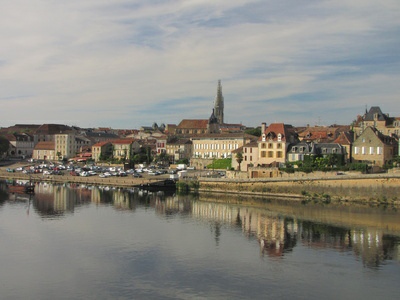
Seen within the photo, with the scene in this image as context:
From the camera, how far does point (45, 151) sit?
10194 centimetres

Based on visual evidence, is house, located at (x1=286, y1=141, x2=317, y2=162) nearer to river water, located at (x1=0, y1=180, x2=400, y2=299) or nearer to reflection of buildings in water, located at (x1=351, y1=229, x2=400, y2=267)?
river water, located at (x1=0, y1=180, x2=400, y2=299)

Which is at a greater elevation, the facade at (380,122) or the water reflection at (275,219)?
the facade at (380,122)

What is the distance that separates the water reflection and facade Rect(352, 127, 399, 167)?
500 inches

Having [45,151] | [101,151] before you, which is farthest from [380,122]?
[45,151]

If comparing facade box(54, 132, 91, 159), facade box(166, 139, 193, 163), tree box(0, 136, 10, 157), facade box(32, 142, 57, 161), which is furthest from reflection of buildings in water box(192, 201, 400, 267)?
facade box(32, 142, 57, 161)

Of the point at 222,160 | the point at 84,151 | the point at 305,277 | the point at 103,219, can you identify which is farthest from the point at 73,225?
the point at 84,151

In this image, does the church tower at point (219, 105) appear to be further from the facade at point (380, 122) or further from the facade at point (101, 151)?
the facade at point (380, 122)

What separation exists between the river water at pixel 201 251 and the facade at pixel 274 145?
1293 cm

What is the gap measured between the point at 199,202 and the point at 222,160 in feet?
71.4

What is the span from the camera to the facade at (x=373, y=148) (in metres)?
52.3

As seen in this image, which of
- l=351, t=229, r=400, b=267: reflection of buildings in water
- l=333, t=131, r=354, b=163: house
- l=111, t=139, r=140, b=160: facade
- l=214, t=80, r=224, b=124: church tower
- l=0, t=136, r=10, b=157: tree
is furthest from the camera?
l=214, t=80, r=224, b=124: church tower

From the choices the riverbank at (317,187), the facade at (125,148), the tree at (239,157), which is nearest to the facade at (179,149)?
the facade at (125,148)

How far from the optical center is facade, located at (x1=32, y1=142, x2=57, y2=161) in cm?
10094

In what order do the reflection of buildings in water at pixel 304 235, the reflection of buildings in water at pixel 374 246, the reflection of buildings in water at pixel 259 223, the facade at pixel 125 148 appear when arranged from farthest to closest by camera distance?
1. the facade at pixel 125 148
2. the reflection of buildings in water at pixel 259 223
3. the reflection of buildings in water at pixel 304 235
4. the reflection of buildings in water at pixel 374 246
